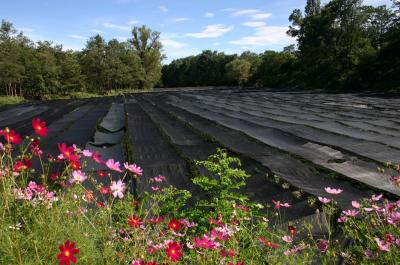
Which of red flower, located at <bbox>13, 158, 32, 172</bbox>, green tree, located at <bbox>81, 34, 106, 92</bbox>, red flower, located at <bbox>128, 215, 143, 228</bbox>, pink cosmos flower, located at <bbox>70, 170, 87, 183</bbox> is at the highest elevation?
green tree, located at <bbox>81, 34, 106, 92</bbox>

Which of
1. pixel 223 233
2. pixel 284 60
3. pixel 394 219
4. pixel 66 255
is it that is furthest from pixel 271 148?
pixel 284 60

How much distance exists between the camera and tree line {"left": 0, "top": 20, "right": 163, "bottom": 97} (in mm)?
43250

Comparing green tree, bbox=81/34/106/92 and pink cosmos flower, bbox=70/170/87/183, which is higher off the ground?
green tree, bbox=81/34/106/92

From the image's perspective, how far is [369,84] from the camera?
27.0 metres

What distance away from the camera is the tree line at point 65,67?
43.2 m

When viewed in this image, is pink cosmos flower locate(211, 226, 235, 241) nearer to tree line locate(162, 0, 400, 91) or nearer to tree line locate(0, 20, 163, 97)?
tree line locate(162, 0, 400, 91)

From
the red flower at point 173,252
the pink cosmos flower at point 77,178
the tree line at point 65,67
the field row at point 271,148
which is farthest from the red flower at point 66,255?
the tree line at point 65,67

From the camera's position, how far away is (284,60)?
50.1 meters

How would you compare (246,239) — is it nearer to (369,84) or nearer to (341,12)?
(369,84)

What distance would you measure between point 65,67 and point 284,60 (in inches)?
1156

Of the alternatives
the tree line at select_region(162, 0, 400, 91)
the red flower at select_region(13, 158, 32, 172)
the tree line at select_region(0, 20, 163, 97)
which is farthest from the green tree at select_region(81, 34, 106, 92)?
the red flower at select_region(13, 158, 32, 172)

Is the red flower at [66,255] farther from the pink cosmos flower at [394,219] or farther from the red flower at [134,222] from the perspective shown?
the pink cosmos flower at [394,219]

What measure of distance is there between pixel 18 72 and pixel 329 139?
138 feet

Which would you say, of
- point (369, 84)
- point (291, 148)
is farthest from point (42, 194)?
point (369, 84)
